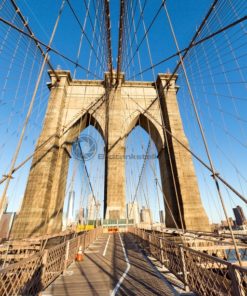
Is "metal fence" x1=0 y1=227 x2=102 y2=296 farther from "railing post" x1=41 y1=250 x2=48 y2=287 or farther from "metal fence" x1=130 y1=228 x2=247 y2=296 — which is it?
"metal fence" x1=130 y1=228 x2=247 y2=296

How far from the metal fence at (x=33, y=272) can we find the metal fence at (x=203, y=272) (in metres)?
2.84

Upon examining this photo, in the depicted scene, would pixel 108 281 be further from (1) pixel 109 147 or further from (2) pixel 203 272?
(1) pixel 109 147

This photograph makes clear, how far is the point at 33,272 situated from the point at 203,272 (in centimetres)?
304

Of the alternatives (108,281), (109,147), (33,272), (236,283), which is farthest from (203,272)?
(109,147)

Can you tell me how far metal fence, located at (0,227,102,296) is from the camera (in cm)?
262

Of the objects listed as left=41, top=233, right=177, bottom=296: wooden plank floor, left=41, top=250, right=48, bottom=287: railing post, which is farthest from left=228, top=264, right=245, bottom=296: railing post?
left=41, top=250, right=48, bottom=287: railing post

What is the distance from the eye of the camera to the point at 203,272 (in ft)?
9.77

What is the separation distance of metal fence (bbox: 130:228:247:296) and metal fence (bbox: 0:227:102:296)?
284 cm

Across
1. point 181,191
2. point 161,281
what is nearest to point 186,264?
point 161,281

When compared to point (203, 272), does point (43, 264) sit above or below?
above

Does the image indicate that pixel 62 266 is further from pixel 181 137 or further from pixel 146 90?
pixel 146 90

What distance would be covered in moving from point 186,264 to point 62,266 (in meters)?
3.31

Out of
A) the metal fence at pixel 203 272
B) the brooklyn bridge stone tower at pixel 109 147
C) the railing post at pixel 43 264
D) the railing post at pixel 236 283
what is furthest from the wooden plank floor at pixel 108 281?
the brooklyn bridge stone tower at pixel 109 147

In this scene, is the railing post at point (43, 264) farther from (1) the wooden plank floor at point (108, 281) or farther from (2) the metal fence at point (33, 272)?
(1) the wooden plank floor at point (108, 281)
